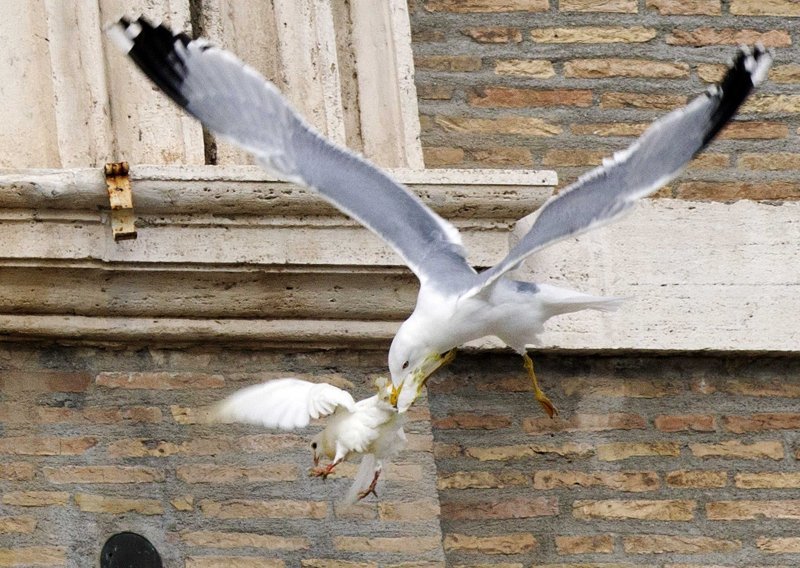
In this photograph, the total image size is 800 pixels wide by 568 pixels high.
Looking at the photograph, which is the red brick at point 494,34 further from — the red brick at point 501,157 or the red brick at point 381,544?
the red brick at point 381,544

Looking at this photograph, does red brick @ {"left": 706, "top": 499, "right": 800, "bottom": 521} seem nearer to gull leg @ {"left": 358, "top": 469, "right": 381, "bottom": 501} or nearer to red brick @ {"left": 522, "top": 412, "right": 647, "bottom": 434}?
red brick @ {"left": 522, "top": 412, "right": 647, "bottom": 434}

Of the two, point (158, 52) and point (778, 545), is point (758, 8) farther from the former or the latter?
point (158, 52)

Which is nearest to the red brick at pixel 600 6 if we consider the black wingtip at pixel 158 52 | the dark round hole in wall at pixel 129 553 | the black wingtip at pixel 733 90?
the black wingtip at pixel 733 90

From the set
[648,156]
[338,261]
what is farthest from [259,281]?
[648,156]

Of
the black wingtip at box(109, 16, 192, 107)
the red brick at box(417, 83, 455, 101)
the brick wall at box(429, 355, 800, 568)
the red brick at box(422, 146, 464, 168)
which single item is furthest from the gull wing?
the red brick at box(417, 83, 455, 101)

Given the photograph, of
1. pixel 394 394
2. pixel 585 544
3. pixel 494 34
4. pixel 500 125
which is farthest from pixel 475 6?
pixel 394 394

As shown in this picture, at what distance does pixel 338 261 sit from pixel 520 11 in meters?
0.90

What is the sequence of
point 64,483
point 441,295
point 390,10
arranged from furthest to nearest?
1. point 390,10
2. point 64,483
3. point 441,295

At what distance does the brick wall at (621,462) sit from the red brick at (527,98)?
0.59 m

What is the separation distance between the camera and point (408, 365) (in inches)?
186

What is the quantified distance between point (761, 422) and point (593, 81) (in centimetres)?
86

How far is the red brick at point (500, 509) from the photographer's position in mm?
5484

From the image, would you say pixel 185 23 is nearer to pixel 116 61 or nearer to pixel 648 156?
pixel 116 61

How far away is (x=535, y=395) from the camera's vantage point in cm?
538
